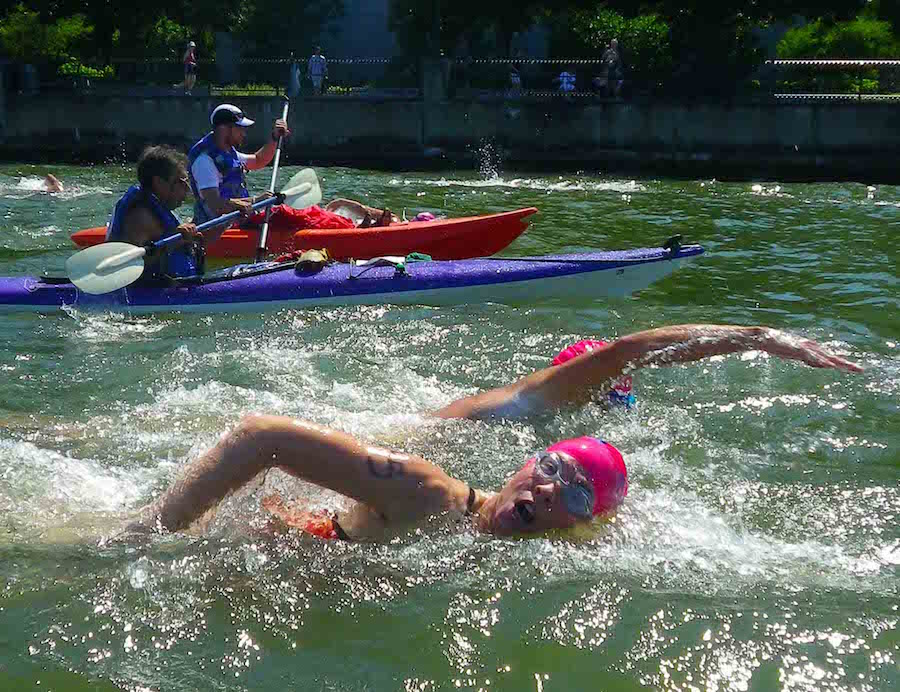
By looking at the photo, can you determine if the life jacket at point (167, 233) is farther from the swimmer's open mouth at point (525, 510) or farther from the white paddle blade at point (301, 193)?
the swimmer's open mouth at point (525, 510)

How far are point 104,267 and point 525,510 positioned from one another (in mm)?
5236

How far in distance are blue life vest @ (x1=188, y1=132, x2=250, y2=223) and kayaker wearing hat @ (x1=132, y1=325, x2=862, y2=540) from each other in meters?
5.91

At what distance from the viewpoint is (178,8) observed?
3212 centimetres

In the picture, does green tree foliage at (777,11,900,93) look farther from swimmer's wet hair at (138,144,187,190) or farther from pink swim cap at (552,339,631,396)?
pink swim cap at (552,339,631,396)

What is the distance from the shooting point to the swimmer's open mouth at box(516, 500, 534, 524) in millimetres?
3969

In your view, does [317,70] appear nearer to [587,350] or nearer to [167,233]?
[167,233]

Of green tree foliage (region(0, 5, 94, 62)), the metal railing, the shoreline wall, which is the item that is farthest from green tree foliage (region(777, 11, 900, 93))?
green tree foliage (region(0, 5, 94, 62))

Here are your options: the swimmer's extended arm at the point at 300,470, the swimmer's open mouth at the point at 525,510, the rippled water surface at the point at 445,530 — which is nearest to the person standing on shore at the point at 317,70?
the rippled water surface at the point at 445,530

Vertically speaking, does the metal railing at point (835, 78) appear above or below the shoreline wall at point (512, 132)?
above

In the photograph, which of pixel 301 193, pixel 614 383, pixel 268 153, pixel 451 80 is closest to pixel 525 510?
pixel 614 383

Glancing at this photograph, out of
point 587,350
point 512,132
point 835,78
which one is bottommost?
Result: point 587,350

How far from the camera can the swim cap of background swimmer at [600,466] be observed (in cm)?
400

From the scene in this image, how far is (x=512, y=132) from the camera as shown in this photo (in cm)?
2253

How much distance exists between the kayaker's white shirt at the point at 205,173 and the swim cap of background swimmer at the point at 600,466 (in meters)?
6.51
